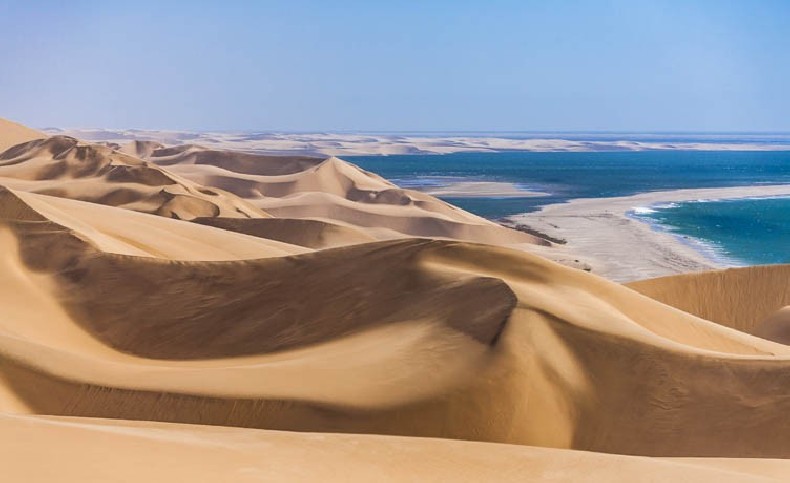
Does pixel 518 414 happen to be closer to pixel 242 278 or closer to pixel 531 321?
pixel 531 321

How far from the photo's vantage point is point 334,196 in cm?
5728

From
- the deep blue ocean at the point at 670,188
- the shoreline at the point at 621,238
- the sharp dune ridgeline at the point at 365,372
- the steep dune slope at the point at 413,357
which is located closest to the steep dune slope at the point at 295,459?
the sharp dune ridgeline at the point at 365,372

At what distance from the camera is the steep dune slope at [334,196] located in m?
47.4

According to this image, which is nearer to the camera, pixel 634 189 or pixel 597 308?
pixel 597 308

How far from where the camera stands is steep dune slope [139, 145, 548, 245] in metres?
47.4

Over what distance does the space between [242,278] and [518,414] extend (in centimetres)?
756

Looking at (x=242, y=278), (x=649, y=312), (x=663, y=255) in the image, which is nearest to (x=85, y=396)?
(x=242, y=278)

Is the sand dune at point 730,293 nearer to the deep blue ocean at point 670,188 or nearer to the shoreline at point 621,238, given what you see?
the shoreline at point 621,238

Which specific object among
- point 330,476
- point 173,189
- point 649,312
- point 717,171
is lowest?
point 717,171

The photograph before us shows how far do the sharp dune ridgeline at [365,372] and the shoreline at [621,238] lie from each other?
1431cm

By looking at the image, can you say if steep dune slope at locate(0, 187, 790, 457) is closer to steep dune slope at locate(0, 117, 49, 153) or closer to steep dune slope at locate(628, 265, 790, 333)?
steep dune slope at locate(628, 265, 790, 333)

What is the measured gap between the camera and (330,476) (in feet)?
26.9

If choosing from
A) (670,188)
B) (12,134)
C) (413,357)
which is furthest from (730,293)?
(12,134)

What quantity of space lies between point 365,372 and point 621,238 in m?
33.8
